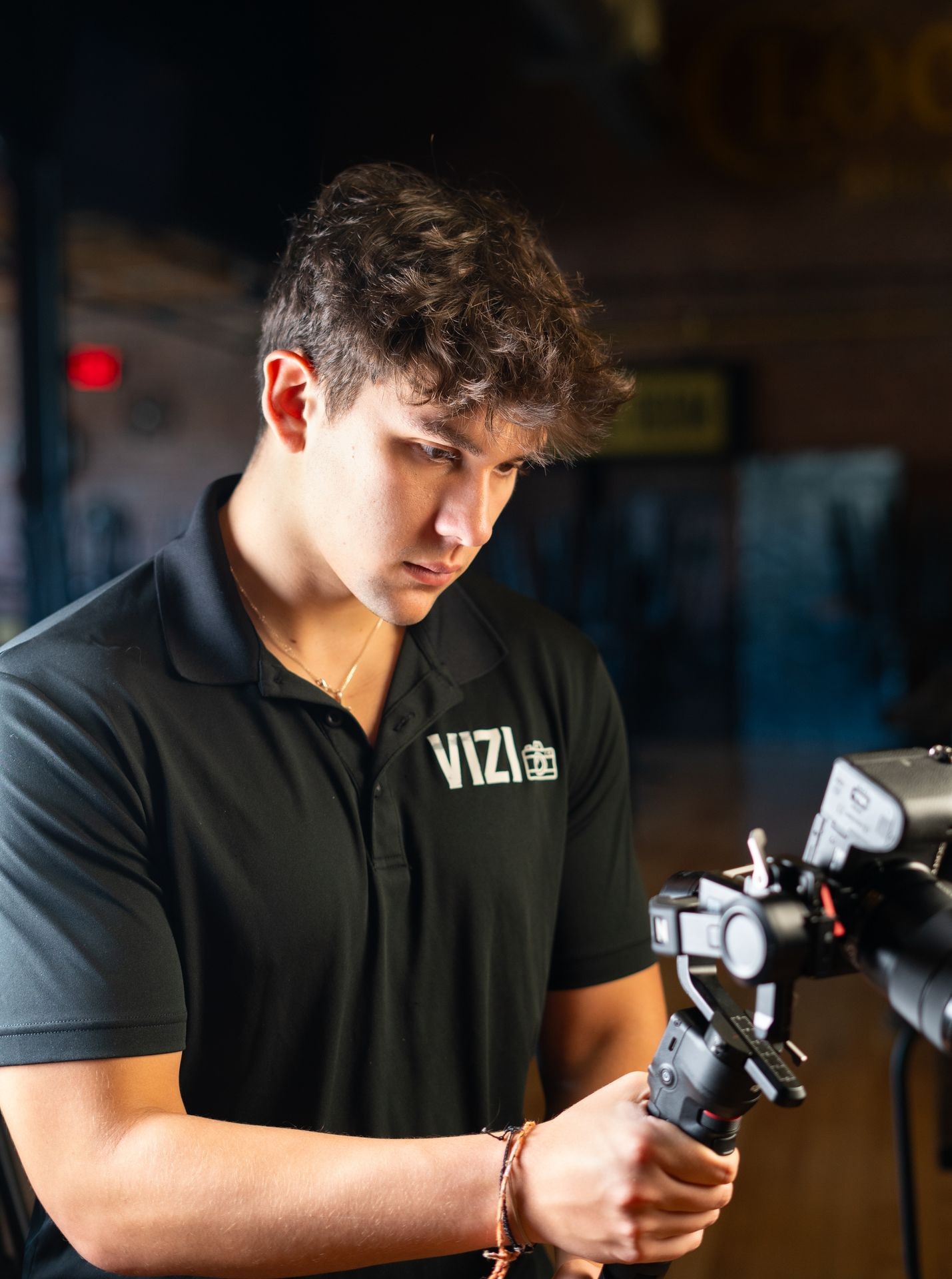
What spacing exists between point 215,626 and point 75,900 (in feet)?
0.86

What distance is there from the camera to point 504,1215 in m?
0.85

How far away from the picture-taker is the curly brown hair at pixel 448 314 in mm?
952

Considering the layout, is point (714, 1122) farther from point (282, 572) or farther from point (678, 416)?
point (678, 416)

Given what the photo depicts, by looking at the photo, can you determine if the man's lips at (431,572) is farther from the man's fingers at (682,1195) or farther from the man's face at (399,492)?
the man's fingers at (682,1195)

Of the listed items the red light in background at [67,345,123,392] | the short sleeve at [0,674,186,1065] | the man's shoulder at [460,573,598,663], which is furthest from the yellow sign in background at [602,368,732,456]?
the short sleeve at [0,674,186,1065]

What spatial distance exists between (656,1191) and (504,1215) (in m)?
0.12

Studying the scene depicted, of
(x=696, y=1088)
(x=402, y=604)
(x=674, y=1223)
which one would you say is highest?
(x=402, y=604)

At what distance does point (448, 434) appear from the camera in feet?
3.18

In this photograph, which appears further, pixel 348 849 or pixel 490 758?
pixel 490 758

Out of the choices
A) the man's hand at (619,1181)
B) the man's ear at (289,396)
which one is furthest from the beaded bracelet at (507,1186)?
the man's ear at (289,396)

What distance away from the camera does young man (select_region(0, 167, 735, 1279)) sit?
0.86 metres

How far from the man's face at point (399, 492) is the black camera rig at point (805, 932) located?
354mm

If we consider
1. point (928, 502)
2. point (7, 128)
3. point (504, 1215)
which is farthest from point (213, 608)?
point (928, 502)

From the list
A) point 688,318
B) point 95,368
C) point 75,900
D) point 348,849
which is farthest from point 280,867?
point 95,368
